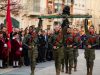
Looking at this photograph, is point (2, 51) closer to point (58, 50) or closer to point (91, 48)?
point (58, 50)

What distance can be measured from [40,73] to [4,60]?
10.6 ft

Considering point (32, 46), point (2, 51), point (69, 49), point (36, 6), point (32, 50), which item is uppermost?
point (36, 6)

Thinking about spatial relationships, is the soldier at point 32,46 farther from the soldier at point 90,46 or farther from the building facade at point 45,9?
the building facade at point 45,9

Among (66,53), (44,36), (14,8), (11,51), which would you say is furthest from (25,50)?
(14,8)

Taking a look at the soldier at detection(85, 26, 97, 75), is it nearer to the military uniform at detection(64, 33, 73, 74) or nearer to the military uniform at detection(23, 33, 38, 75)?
the military uniform at detection(64, 33, 73, 74)

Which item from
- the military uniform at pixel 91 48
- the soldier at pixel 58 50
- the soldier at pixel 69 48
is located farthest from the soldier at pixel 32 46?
the military uniform at pixel 91 48

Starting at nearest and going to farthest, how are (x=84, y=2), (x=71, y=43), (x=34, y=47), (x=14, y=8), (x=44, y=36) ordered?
(x=34, y=47) < (x=71, y=43) < (x=44, y=36) < (x=14, y=8) < (x=84, y=2)

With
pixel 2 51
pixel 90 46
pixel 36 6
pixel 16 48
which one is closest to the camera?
pixel 90 46

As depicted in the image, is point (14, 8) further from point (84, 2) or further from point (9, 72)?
point (84, 2)

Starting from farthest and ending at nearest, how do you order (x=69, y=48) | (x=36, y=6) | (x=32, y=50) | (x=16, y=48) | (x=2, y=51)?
(x=36, y=6), (x=16, y=48), (x=2, y=51), (x=69, y=48), (x=32, y=50)

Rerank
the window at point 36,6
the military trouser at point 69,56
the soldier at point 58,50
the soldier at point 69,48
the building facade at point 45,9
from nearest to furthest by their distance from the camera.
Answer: the soldier at point 58,50 → the soldier at point 69,48 → the military trouser at point 69,56 → the building facade at point 45,9 → the window at point 36,6

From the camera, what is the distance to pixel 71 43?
20.0 meters

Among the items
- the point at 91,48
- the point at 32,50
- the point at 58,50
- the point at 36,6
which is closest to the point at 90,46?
the point at 91,48

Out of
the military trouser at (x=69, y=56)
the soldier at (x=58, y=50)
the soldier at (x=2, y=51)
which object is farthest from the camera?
the soldier at (x=2, y=51)
